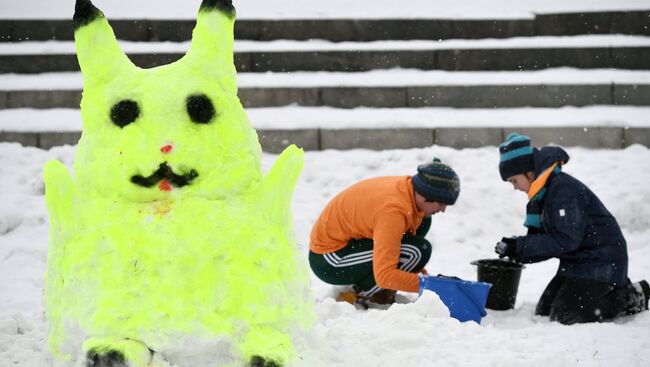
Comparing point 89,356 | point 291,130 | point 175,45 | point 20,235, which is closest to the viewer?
point 89,356

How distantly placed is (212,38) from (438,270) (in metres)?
3.34

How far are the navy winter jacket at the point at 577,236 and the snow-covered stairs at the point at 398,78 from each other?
3.25m

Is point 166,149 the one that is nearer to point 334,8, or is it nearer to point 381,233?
point 381,233

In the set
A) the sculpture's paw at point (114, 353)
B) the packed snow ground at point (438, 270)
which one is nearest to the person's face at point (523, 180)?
the packed snow ground at point (438, 270)

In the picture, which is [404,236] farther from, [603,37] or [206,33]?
[603,37]

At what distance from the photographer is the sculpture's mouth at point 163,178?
2.65 metres

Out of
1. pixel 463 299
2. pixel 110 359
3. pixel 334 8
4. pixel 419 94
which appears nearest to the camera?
pixel 110 359

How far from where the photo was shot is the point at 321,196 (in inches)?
268

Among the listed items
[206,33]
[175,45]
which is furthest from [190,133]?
[175,45]

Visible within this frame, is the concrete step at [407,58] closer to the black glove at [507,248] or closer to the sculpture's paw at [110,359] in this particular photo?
the black glove at [507,248]

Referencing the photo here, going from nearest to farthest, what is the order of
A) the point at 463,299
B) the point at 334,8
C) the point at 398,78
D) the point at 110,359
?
1. the point at 110,359
2. the point at 463,299
3. the point at 398,78
4. the point at 334,8

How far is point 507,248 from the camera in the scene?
15.1 ft

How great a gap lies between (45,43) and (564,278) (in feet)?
23.2

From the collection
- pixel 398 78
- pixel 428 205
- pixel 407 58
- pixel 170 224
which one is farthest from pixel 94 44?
pixel 407 58
